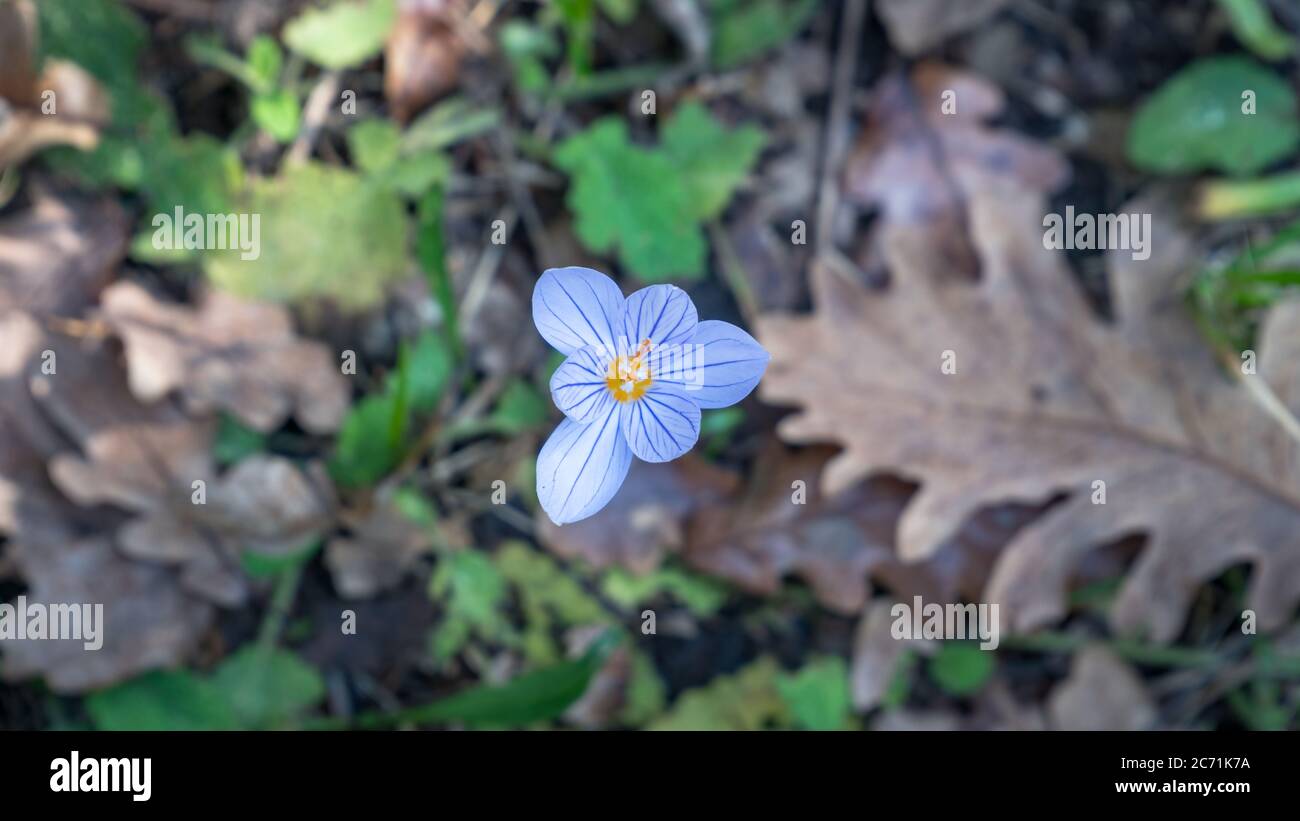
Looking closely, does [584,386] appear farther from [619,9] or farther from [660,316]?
[619,9]

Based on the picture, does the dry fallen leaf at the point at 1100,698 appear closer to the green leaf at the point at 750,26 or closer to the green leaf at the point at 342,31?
the green leaf at the point at 750,26

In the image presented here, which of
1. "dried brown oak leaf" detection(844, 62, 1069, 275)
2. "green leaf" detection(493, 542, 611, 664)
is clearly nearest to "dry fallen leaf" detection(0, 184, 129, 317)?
"green leaf" detection(493, 542, 611, 664)

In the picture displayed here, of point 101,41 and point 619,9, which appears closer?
point 101,41

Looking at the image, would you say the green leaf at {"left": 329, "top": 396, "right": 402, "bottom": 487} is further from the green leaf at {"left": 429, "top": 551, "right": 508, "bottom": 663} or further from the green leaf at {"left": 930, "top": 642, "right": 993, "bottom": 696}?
the green leaf at {"left": 930, "top": 642, "right": 993, "bottom": 696}

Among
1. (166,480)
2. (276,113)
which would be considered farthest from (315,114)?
(166,480)

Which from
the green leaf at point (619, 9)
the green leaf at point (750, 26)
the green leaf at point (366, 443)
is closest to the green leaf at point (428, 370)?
the green leaf at point (366, 443)
